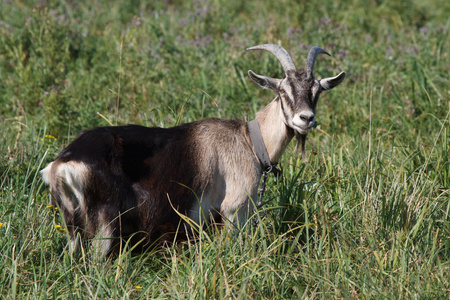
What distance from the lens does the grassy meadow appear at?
343 centimetres

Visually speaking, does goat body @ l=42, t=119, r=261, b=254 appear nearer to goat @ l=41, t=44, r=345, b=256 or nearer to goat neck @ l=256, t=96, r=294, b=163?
goat @ l=41, t=44, r=345, b=256

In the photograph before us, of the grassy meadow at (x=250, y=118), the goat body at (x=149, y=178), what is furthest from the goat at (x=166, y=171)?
the grassy meadow at (x=250, y=118)

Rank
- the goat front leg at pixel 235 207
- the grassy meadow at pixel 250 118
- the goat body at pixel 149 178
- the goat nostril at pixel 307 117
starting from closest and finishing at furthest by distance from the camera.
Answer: the grassy meadow at pixel 250 118 < the goat body at pixel 149 178 < the goat nostril at pixel 307 117 < the goat front leg at pixel 235 207

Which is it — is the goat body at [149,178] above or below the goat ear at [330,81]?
below

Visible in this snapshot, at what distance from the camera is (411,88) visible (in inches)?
255

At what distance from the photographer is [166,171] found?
3.90 metres

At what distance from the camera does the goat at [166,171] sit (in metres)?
3.61

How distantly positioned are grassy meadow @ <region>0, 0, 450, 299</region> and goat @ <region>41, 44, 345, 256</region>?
0.21 m

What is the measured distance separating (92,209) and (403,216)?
6.91ft

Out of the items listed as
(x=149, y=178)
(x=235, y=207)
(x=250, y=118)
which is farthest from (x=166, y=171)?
(x=250, y=118)

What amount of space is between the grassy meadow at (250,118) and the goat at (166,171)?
0.68 ft

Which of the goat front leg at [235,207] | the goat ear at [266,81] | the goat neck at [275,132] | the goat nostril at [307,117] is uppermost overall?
the goat ear at [266,81]

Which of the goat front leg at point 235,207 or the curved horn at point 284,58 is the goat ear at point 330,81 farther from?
the goat front leg at point 235,207

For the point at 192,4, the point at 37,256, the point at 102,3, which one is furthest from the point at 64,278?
the point at 102,3
